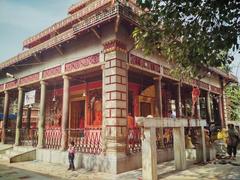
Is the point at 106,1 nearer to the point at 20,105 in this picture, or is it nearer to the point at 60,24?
the point at 60,24

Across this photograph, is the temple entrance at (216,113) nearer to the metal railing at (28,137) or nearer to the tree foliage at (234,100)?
the tree foliage at (234,100)

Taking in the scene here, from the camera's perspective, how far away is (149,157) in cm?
596

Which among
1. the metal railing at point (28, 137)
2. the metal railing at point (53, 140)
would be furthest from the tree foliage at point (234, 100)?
the metal railing at point (28, 137)

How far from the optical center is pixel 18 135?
1344 centimetres

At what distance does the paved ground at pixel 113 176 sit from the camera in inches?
270

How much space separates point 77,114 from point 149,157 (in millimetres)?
9486

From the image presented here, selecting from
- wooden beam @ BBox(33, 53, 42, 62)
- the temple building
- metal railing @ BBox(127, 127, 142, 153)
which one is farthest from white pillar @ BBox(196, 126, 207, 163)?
wooden beam @ BBox(33, 53, 42, 62)


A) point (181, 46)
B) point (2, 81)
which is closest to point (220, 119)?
point (181, 46)

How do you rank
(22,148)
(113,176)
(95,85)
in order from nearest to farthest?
(113,176) < (22,148) < (95,85)

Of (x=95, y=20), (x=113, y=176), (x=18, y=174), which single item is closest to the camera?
→ (x=113, y=176)

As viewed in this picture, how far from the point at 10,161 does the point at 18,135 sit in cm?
271

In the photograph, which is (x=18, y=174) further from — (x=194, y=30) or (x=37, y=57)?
(x=194, y=30)

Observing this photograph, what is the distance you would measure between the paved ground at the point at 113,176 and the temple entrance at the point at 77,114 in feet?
15.2

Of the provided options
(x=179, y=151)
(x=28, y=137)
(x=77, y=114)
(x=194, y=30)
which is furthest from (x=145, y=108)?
(x=194, y=30)
